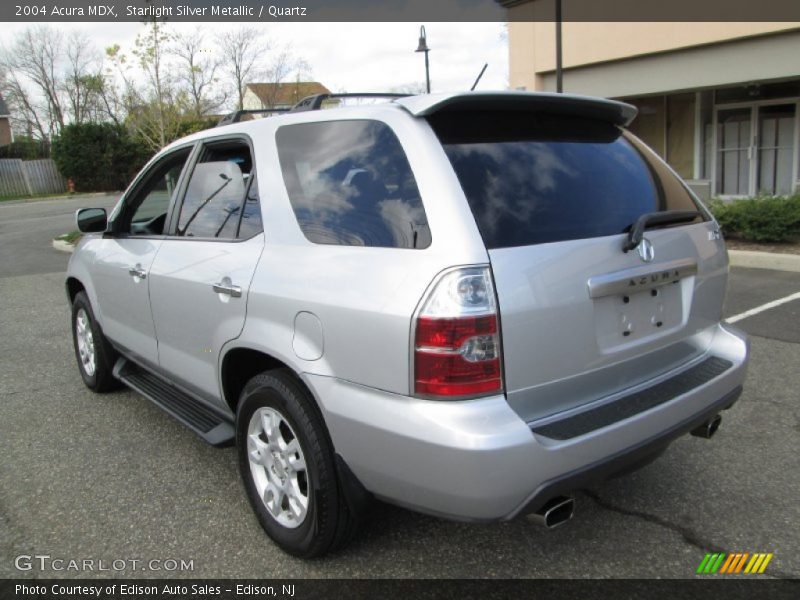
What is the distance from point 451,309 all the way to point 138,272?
2374mm

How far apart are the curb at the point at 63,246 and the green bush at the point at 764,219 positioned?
12386 mm

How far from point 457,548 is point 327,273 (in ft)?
4.30

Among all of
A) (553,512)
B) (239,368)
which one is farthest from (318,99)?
(553,512)

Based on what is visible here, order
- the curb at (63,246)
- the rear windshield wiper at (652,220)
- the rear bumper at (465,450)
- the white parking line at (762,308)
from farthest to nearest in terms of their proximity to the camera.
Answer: the curb at (63,246) < the white parking line at (762,308) < the rear windshield wiper at (652,220) < the rear bumper at (465,450)

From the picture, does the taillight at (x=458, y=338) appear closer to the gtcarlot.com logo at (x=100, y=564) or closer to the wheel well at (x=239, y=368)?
the wheel well at (x=239, y=368)

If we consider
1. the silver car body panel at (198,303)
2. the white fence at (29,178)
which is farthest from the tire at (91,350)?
the white fence at (29,178)

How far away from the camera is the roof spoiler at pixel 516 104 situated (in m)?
2.34

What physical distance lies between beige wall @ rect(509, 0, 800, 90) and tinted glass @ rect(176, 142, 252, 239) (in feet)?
34.7

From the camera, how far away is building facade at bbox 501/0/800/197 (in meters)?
11.2

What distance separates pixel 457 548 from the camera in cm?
278

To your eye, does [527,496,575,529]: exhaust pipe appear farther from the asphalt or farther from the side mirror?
the side mirror

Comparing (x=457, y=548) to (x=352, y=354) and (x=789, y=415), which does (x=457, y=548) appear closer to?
(x=352, y=354)

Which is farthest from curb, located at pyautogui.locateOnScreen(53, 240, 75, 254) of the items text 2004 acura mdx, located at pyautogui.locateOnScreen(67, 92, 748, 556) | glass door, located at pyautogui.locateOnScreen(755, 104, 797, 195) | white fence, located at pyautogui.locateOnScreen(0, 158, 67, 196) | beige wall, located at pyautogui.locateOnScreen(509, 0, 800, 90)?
white fence, located at pyautogui.locateOnScreen(0, 158, 67, 196)

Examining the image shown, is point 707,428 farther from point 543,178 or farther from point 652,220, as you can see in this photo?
point 543,178
